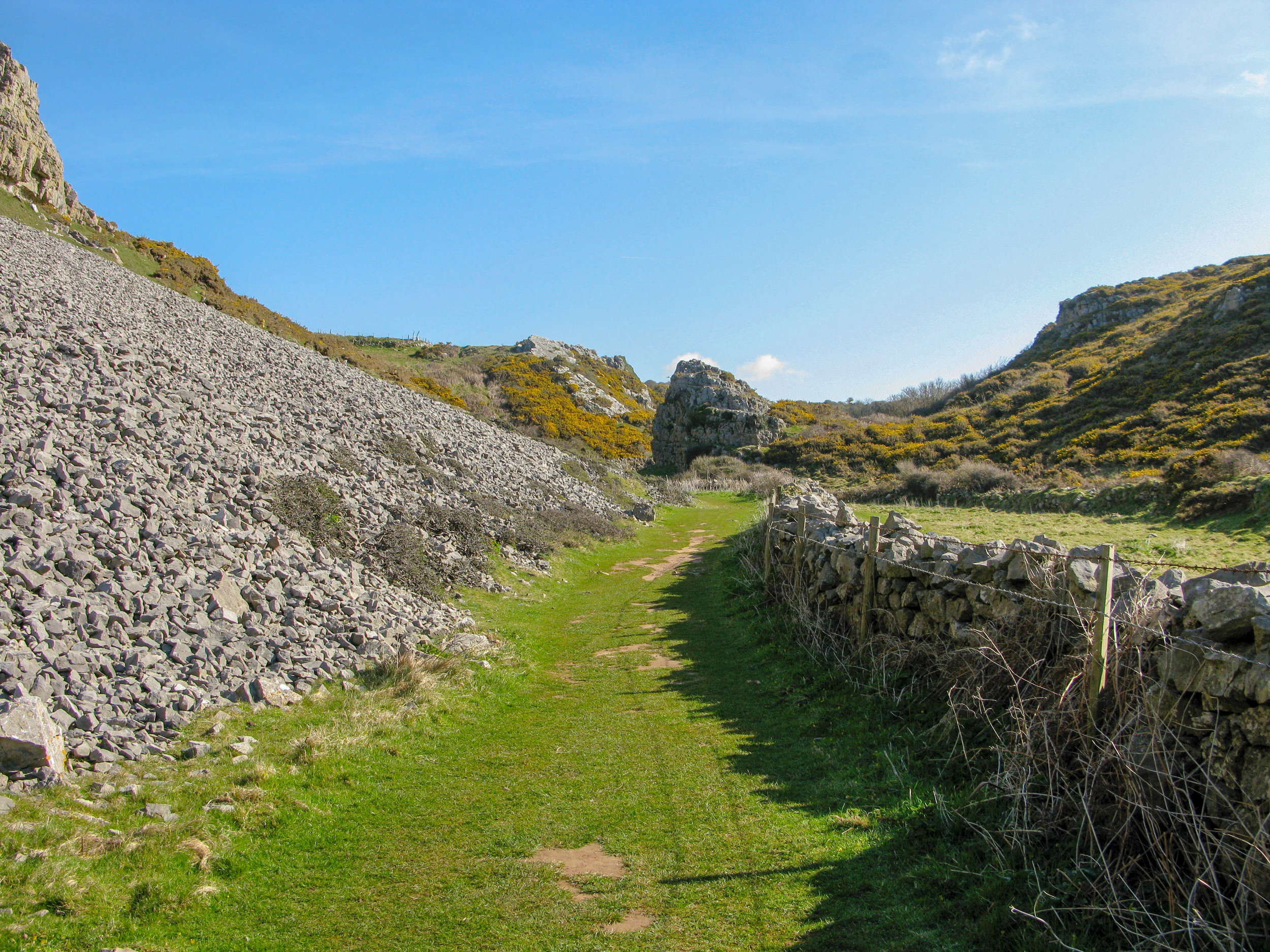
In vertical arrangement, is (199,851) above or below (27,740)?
below

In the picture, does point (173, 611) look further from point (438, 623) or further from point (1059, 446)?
point (1059, 446)

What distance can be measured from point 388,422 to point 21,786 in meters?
17.0

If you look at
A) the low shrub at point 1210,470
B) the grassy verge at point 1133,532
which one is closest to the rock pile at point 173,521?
the grassy verge at point 1133,532

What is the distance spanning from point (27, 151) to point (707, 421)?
42.3 m

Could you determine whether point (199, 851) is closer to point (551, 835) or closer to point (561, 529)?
point (551, 835)

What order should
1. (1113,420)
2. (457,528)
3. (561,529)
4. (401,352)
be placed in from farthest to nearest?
(401,352)
(1113,420)
(561,529)
(457,528)

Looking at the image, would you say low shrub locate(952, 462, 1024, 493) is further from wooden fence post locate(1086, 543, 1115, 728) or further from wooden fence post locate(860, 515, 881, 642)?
wooden fence post locate(1086, 543, 1115, 728)

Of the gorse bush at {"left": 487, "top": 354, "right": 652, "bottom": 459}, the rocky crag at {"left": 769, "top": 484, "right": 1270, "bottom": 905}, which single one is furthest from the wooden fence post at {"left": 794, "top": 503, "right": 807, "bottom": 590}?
the gorse bush at {"left": 487, "top": 354, "right": 652, "bottom": 459}

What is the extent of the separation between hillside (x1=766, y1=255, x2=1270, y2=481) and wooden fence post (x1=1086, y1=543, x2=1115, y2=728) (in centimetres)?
2012

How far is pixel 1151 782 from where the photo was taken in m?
4.59

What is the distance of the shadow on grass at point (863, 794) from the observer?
4.58m

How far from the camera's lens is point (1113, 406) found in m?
36.5

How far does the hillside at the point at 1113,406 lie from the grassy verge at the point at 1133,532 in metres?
5.84

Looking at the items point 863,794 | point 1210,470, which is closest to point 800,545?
point 863,794
